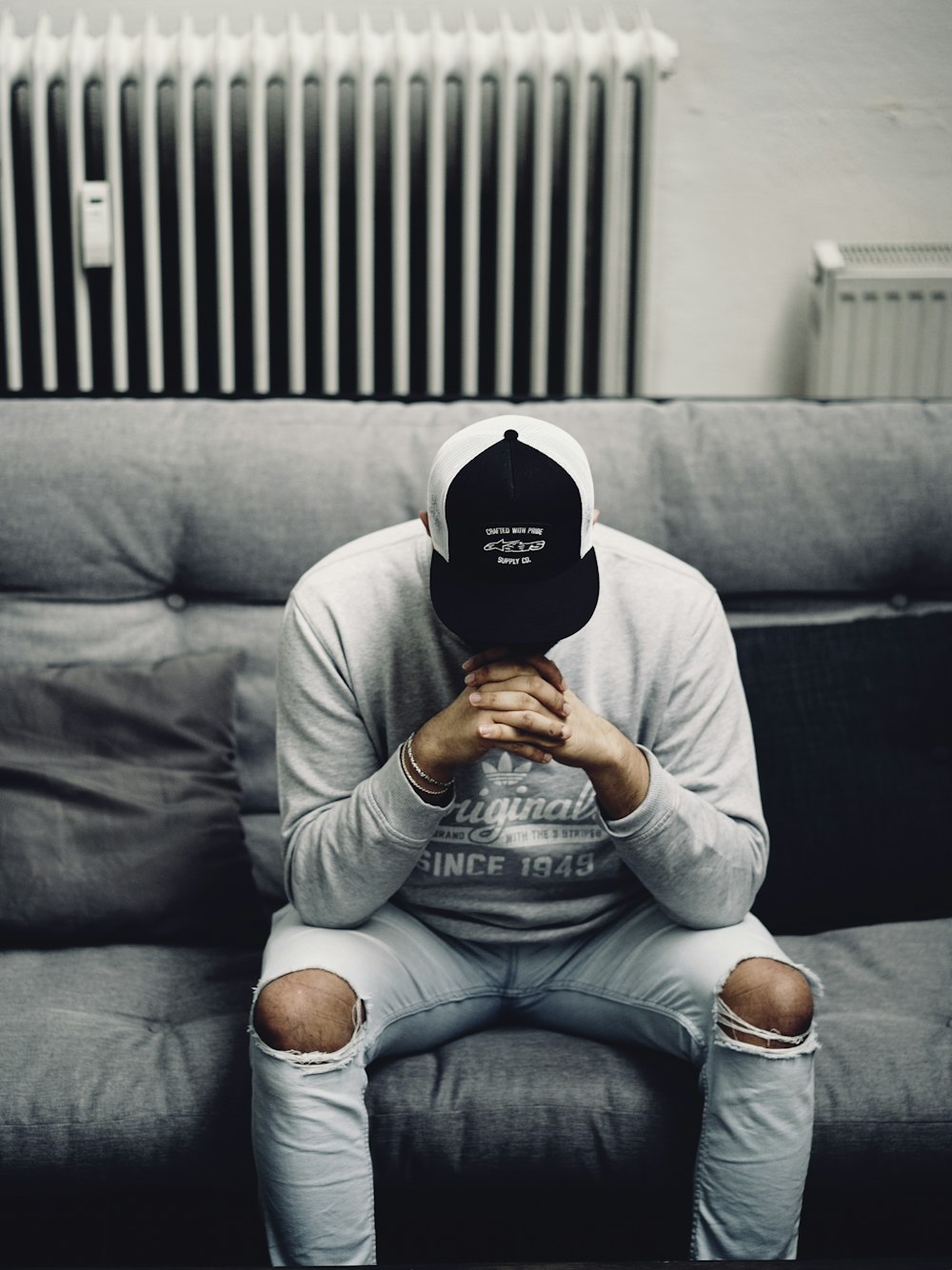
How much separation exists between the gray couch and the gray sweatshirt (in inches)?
6.0

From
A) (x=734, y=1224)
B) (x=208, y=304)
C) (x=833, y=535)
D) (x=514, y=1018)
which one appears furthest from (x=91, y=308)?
(x=734, y=1224)

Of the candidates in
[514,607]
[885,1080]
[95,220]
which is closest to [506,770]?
[514,607]

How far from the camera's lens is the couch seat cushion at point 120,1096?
115 cm

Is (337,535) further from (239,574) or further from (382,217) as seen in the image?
(382,217)

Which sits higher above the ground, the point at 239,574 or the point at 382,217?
the point at 382,217

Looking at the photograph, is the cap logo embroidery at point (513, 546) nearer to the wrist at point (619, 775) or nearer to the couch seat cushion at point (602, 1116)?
the wrist at point (619, 775)

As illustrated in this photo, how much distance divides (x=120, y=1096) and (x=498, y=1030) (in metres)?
0.37

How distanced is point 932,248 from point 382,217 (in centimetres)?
103

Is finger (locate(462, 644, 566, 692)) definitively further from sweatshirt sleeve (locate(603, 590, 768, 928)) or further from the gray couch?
the gray couch

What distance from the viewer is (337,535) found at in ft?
5.10


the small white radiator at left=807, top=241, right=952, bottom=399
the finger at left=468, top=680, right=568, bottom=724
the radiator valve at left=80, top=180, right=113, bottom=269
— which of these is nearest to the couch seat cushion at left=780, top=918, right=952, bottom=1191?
the finger at left=468, top=680, right=568, bottom=724

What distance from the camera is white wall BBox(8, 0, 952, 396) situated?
7.70ft

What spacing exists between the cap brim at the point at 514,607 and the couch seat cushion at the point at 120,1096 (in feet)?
1.57

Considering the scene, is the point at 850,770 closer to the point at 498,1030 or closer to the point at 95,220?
the point at 498,1030
